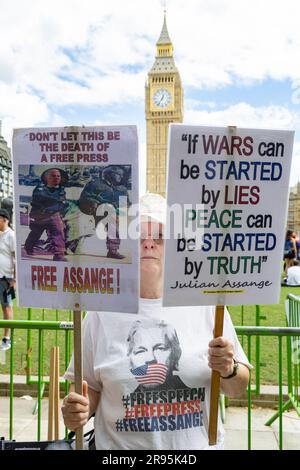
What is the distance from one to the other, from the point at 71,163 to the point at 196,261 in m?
0.57

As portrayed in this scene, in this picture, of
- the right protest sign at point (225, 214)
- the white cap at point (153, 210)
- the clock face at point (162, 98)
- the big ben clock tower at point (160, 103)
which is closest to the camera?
the right protest sign at point (225, 214)

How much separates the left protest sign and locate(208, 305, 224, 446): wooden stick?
0.30 metres

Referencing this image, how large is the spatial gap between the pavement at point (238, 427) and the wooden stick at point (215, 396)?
2.31m

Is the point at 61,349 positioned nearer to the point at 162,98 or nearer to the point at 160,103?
the point at 160,103

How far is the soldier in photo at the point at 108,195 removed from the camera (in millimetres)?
1566

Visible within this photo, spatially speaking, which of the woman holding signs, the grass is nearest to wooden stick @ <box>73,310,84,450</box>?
the woman holding signs

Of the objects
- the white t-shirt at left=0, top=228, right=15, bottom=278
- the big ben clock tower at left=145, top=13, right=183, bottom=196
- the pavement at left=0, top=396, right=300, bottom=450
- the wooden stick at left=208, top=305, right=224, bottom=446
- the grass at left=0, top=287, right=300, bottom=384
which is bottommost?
the pavement at left=0, top=396, right=300, bottom=450

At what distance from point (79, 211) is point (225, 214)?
519 mm

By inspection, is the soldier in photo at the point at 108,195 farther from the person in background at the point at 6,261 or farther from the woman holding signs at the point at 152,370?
the person in background at the point at 6,261

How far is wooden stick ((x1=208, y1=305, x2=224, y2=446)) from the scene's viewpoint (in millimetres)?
1615

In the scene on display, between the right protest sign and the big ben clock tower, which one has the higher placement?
the big ben clock tower

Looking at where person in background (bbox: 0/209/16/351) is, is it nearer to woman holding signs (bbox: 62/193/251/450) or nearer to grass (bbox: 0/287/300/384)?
grass (bbox: 0/287/300/384)

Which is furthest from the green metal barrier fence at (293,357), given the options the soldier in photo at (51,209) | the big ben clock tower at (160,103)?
the big ben clock tower at (160,103)
